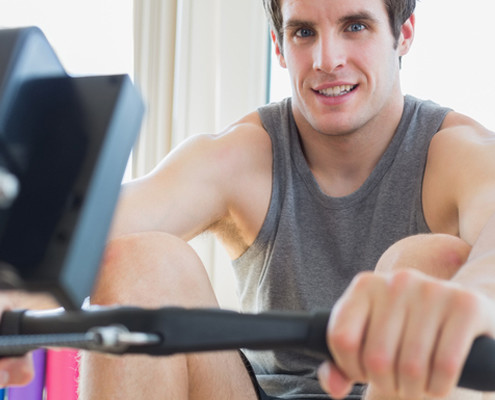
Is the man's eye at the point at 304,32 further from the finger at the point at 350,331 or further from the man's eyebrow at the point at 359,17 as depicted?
the finger at the point at 350,331

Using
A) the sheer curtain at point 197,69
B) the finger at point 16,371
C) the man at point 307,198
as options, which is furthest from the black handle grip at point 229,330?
the sheer curtain at point 197,69

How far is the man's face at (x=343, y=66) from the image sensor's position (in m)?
1.56

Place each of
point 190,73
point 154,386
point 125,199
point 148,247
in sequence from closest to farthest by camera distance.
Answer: point 154,386 < point 148,247 < point 125,199 < point 190,73

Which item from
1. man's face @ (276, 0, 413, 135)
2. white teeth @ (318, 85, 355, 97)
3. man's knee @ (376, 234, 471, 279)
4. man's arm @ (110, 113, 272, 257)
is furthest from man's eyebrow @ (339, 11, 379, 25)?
man's knee @ (376, 234, 471, 279)

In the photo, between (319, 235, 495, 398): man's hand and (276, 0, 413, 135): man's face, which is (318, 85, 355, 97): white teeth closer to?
(276, 0, 413, 135): man's face

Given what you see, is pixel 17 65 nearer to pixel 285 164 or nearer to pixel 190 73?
pixel 285 164

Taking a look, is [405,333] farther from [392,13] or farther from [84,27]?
[84,27]

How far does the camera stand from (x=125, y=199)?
55.1 inches

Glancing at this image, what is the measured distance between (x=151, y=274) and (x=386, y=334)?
67 cm

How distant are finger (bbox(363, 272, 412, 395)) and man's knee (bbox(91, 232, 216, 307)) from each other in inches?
24.3

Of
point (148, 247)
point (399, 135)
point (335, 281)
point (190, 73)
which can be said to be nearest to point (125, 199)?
point (148, 247)

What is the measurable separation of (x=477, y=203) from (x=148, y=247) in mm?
542

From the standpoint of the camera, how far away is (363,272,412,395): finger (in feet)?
1.51

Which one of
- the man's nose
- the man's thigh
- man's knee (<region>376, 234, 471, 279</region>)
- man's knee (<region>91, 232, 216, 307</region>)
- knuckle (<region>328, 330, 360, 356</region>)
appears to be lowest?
the man's thigh
